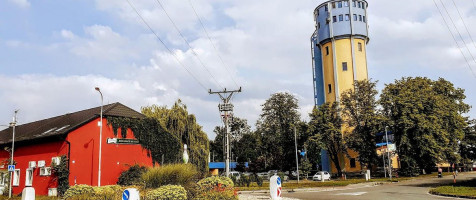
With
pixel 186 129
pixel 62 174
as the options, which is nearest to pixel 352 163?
pixel 186 129

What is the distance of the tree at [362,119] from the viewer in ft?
158

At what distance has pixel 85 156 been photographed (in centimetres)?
2775

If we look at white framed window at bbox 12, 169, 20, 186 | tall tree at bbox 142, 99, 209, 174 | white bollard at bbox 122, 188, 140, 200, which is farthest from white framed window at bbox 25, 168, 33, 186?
white bollard at bbox 122, 188, 140, 200

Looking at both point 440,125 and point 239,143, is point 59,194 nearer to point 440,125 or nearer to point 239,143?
point 440,125

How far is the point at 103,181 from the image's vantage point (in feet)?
91.7

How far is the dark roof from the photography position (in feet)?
91.6

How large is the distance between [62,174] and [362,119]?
36.9m

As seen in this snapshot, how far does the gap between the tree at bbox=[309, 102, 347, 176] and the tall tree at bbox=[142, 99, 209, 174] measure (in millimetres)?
15687

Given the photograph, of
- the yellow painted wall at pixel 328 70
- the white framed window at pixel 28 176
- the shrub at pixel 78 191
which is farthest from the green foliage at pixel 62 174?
the yellow painted wall at pixel 328 70

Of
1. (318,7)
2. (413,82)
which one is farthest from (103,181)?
(318,7)

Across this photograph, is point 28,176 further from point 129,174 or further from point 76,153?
point 129,174

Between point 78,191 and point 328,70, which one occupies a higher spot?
A: point 328,70

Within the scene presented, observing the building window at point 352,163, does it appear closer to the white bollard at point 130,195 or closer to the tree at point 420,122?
the tree at point 420,122

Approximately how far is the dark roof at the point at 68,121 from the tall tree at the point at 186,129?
7381 millimetres
